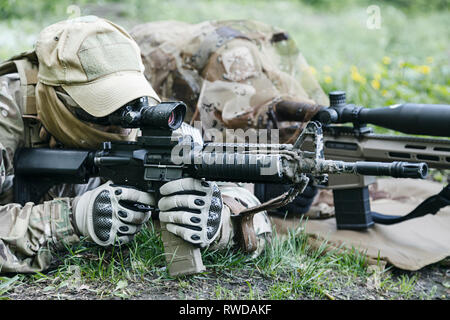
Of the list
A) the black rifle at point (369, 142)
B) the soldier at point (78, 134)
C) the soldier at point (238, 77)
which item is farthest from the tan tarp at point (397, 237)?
the soldier at point (78, 134)

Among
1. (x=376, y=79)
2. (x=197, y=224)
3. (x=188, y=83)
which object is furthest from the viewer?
(x=376, y=79)

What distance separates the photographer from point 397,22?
37.8ft

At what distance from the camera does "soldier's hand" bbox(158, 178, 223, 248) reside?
2602 mm

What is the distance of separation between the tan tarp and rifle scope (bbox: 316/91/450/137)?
0.75m

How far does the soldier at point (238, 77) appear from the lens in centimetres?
390

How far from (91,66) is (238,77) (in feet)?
4.77

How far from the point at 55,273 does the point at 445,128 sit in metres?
2.44

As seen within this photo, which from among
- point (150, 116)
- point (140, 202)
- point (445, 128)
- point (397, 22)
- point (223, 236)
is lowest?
point (223, 236)

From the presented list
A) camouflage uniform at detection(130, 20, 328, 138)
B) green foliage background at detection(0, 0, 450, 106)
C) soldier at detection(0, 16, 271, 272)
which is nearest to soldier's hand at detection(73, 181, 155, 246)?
soldier at detection(0, 16, 271, 272)

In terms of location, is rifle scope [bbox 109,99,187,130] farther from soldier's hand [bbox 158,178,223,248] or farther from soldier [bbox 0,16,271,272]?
soldier's hand [bbox 158,178,223,248]

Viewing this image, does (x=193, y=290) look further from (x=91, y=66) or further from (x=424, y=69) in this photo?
(x=424, y=69)

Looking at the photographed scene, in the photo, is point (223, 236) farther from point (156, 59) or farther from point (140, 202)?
point (156, 59)

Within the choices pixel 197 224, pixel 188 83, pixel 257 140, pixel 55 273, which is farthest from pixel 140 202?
pixel 188 83

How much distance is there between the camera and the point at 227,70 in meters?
4.06
